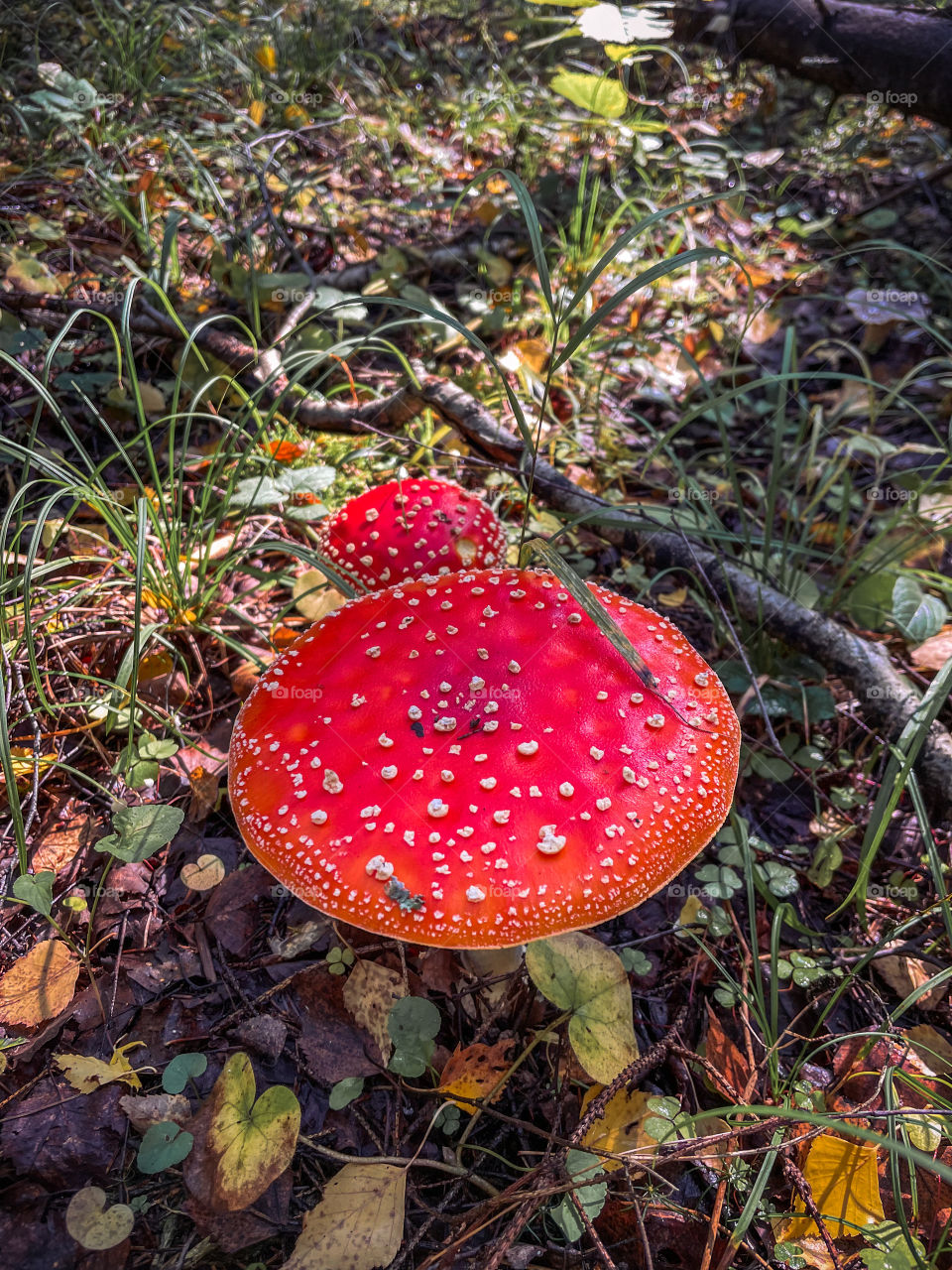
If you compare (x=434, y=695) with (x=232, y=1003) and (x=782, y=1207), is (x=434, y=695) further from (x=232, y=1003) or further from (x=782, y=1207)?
(x=782, y=1207)

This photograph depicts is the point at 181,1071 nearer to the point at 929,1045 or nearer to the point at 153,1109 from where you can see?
the point at 153,1109

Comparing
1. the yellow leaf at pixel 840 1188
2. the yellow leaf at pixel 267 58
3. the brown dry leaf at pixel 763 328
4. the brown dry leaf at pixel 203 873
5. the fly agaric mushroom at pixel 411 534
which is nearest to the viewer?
the yellow leaf at pixel 840 1188

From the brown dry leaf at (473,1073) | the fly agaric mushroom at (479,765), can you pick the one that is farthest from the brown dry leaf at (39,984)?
the brown dry leaf at (473,1073)

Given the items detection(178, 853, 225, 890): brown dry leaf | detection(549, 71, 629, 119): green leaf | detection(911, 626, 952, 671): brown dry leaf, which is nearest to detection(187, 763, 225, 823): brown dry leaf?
detection(178, 853, 225, 890): brown dry leaf

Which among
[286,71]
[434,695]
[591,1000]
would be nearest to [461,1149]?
[591,1000]

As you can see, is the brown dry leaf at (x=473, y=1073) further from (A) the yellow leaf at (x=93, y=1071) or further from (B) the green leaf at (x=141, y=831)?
(B) the green leaf at (x=141, y=831)
